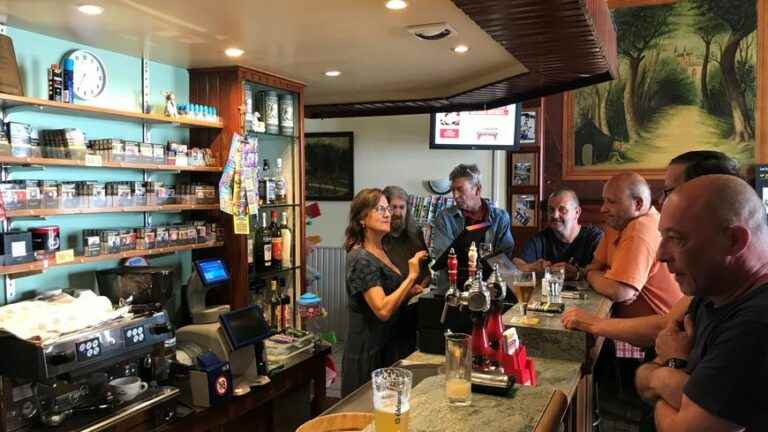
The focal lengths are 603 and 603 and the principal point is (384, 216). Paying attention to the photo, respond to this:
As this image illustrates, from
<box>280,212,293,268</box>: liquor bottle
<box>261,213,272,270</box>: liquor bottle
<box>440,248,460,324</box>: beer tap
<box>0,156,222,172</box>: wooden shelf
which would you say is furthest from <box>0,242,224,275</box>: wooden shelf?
<box>440,248,460,324</box>: beer tap

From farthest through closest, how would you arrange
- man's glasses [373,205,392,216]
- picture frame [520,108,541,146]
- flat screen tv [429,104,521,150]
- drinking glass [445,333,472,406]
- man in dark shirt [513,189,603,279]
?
picture frame [520,108,541,146], flat screen tv [429,104,521,150], man in dark shirt [513,189,603,279], man's glasses [373,205,392,216], drinking glass [445,333,472,406]

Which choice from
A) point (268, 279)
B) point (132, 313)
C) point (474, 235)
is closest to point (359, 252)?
point (474, 235)

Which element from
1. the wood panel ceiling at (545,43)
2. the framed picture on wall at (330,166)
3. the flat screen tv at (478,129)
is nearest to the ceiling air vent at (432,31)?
the wood panel ceiling at (545,43)

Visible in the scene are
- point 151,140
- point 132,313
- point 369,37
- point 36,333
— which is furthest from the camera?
point 151,140

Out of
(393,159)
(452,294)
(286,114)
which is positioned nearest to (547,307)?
(452,294)

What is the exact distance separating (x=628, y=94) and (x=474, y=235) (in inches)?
129

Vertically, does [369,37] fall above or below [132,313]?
above

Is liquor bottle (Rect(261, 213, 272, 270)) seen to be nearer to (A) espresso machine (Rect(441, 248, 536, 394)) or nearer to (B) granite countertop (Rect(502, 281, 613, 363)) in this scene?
(B) granite countertop (Rect(502, 281, 613, 363))

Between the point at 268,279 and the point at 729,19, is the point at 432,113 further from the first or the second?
the point at 729,19

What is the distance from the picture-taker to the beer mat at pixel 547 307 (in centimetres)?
249

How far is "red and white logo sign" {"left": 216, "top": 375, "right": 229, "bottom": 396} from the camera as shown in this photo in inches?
105

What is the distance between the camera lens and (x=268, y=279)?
411cm

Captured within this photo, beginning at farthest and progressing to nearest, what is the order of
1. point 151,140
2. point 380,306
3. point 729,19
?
point 729,19 < point 151,140 < point 380,306

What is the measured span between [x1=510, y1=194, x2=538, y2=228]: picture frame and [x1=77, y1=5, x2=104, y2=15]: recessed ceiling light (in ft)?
13.6
